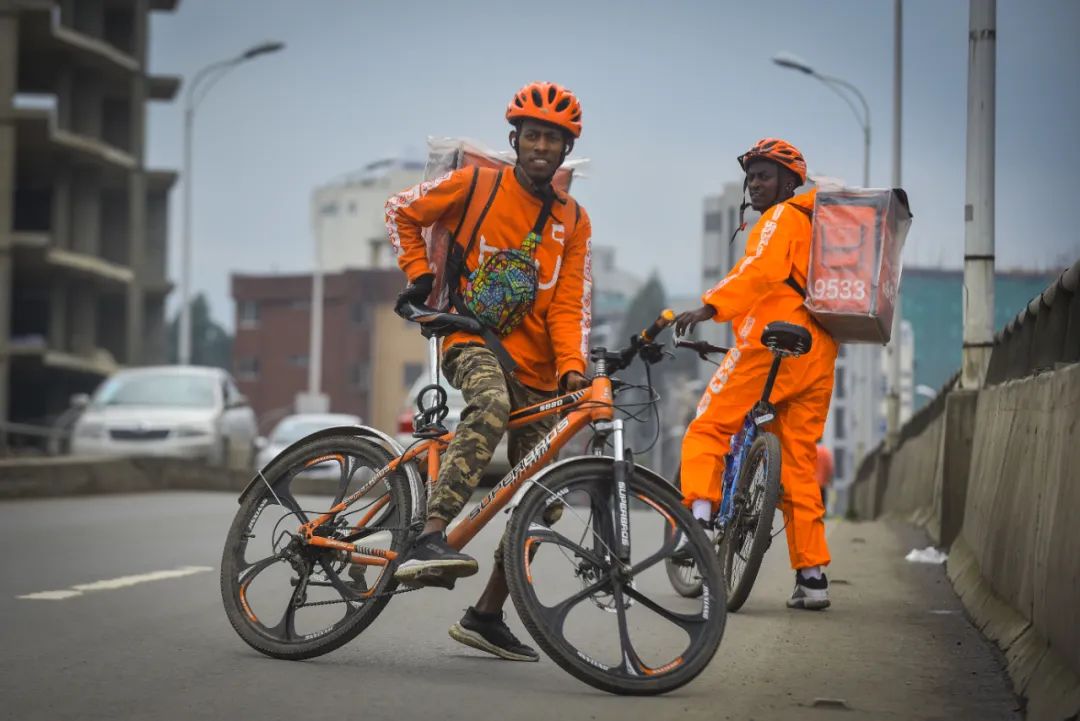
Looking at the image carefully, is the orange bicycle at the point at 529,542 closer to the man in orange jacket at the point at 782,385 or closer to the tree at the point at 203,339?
the man in orange jacket at the point at 782,385

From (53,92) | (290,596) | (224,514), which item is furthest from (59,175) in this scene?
(290,596)

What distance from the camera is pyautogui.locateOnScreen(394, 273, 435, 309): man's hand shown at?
695 cm

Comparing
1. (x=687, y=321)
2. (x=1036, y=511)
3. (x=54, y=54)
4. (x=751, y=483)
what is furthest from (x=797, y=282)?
(x=54, y=54)

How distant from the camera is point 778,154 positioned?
9164 mm

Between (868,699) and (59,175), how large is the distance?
52.3m

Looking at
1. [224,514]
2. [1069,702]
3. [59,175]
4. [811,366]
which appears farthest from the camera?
[59,175]

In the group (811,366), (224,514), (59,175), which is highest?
(59,175)

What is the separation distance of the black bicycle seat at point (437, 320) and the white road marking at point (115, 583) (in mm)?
2938

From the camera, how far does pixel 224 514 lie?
1664cm

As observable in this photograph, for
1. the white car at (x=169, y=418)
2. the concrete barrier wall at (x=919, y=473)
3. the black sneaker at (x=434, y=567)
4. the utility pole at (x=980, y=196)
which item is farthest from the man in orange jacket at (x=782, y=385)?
the white car at (x=169, y=418)

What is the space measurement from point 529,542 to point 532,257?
1308 mm

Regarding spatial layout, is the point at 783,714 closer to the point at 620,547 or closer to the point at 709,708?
the point at 709,708

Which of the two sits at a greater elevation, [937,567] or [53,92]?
[53,92]

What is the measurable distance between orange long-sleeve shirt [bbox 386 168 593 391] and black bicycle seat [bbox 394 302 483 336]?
0.11 m
